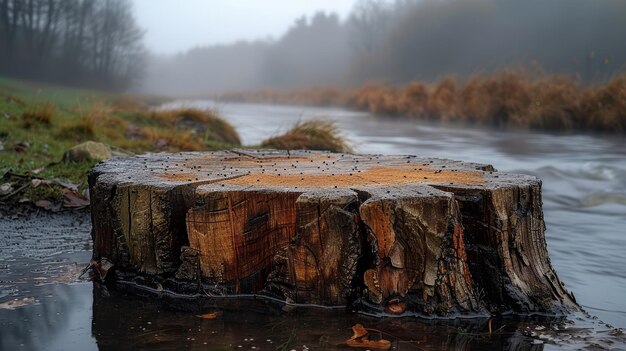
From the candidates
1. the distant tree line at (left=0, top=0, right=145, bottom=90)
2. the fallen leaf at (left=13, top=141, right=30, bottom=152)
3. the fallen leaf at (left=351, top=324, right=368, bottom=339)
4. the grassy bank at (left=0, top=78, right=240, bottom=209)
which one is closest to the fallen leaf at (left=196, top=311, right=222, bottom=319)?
the fallen leaf at (left=351, top=324, right=368, bottom=339)

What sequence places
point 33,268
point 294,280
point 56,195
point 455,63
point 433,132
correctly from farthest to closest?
point 455,63
point 433,132
point 56,195
point 33,268
point 294,280

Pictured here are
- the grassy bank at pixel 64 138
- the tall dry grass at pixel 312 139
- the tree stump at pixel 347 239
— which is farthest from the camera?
the tall dry grass at pixel 312 139

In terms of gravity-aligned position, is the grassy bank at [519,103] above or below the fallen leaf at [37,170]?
above

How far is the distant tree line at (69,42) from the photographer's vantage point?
32031mm

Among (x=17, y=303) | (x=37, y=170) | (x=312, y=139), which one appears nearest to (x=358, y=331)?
(x=17, y=303)

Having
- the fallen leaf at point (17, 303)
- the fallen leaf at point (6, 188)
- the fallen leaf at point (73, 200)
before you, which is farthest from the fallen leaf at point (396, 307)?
the fallen leaf at point (6, 188)

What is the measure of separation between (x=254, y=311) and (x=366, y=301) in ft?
1.53

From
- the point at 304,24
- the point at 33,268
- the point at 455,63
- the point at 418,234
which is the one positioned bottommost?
the point at 33,268

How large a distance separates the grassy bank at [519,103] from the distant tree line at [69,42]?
65.9ft

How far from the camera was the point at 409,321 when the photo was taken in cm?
255

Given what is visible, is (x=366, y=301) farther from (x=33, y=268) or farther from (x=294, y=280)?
(x=33, y=268)

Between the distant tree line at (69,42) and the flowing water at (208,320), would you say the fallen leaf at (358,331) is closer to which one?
the flowing water at (208,320)

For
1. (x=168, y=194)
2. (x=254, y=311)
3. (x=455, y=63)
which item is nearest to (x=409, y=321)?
(x=254, y=311)

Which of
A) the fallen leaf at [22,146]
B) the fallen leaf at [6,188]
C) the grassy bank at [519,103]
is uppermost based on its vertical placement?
the grassy bank at [519,103]
